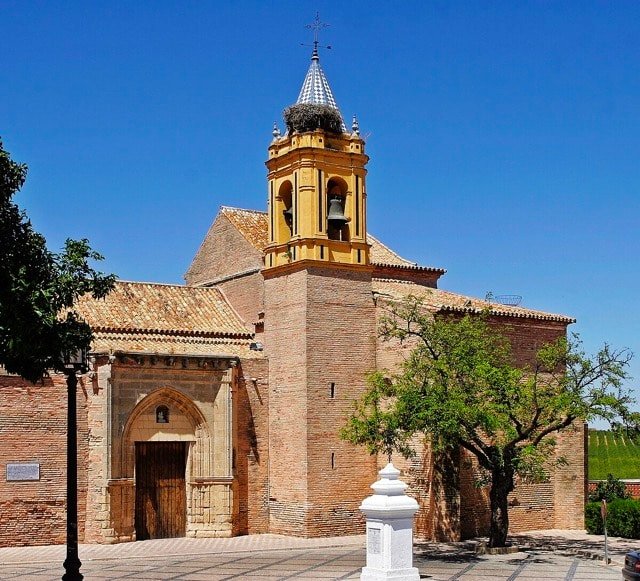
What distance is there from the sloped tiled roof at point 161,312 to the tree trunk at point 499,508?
873 centimetres

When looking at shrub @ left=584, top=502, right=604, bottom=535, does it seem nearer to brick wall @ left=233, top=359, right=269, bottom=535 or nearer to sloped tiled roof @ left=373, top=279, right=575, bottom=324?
sloped tiled roof @ left=373, top=279, right=575, bottom=324

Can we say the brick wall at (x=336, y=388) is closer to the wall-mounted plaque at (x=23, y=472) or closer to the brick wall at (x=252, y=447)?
the brick wall at (x=252, y=447)

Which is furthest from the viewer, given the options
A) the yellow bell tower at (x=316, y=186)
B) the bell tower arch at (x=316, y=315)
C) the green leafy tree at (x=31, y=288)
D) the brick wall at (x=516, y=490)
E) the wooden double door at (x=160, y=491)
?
the yellow bell tower at (x=316, y=186)

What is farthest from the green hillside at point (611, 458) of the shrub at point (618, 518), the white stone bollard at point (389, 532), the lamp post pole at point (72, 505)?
the lamp post pole at point (72, 505)

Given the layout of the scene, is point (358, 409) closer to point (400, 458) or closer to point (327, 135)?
point (400, 458)

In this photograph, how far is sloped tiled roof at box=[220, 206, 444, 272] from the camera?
102 feet

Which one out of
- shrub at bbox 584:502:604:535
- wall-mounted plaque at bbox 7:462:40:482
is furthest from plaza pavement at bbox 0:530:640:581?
wall-mounted plaque at bbox 7:462:40:482

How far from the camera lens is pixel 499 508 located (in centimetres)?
2342

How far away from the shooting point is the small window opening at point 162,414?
26.5m

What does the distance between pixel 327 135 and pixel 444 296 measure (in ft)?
17.8

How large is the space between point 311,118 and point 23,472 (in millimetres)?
11345

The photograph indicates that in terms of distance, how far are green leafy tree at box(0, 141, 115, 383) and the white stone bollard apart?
202 inches

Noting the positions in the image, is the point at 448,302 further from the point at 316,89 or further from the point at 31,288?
the point at 31,288

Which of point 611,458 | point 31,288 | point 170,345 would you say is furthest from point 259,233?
point 611,458
